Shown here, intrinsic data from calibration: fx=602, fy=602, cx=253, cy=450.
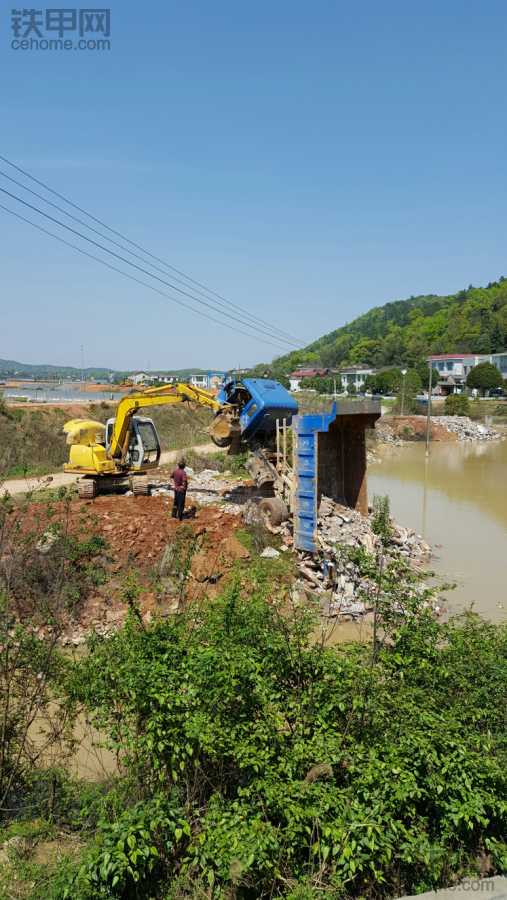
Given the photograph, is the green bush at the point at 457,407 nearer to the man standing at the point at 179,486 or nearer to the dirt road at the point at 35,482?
the dirt road at the point at 35,482

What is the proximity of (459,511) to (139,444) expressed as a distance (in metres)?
11.0

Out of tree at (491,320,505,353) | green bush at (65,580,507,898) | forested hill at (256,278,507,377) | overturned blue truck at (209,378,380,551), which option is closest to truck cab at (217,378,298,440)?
overturned blue truck at (209,378,380,551)

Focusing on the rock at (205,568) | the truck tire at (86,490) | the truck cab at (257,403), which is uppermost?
the truck cab at (257,403)

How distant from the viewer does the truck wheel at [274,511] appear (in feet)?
38.9

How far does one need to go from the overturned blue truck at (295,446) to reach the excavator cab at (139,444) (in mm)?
2404

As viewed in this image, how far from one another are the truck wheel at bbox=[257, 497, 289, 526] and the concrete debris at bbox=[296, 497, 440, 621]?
0.71 metres

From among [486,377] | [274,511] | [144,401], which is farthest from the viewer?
[486,377]

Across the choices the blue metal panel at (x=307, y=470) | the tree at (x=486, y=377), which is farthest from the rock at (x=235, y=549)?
the tree at (x=486, y=377)

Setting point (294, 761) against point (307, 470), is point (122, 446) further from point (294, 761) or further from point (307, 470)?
point (294, 761)

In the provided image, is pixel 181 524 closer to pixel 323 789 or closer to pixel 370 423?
pixel 370 423

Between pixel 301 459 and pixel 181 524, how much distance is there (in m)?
2.99

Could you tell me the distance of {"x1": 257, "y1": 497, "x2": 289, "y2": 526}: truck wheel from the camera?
11.9 metres

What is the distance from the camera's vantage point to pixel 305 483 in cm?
1130

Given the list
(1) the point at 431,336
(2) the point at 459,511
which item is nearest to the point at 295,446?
(2) the point at 459,511
